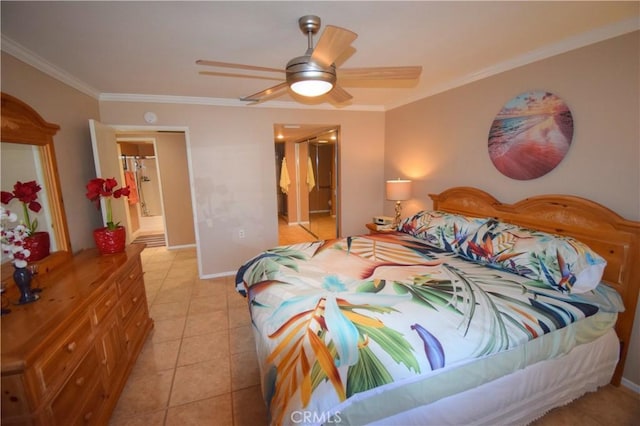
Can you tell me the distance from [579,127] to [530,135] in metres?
0.31

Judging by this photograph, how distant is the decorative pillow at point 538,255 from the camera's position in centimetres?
166

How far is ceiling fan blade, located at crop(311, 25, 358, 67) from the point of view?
4.26 ft

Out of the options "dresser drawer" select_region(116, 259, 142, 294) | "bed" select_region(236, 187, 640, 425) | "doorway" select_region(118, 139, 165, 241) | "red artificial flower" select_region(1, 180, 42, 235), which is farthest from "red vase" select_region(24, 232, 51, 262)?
"doorway" select_region(118, 139, 165, 241)

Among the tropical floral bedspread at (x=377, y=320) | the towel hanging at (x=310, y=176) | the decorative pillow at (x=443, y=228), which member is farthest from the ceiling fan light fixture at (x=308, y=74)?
the towel hanging at (x=310, y=176)

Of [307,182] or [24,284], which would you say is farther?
[307,182]

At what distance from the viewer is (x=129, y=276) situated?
219 centimetres

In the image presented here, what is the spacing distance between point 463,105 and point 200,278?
3.86m

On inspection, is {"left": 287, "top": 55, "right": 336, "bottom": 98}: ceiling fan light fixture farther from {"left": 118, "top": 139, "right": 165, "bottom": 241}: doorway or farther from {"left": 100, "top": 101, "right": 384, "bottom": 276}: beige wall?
{"left": 118, "top": 139, "right": 165, "bottom": 241}: doorway

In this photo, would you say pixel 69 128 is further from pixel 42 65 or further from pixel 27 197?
pixel 27 197

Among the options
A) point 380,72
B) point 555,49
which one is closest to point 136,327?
point 380,72

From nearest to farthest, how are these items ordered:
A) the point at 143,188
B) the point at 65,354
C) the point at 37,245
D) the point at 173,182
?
1. the point at 65,354
2. the point at 37,245
3. the point at 173,182
4. the point at 143,188

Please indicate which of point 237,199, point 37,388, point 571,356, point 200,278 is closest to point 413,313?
point 571,356

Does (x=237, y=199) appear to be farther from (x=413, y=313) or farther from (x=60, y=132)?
(x=413, y=313)

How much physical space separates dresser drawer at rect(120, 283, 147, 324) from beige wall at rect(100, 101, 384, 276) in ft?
4.26
